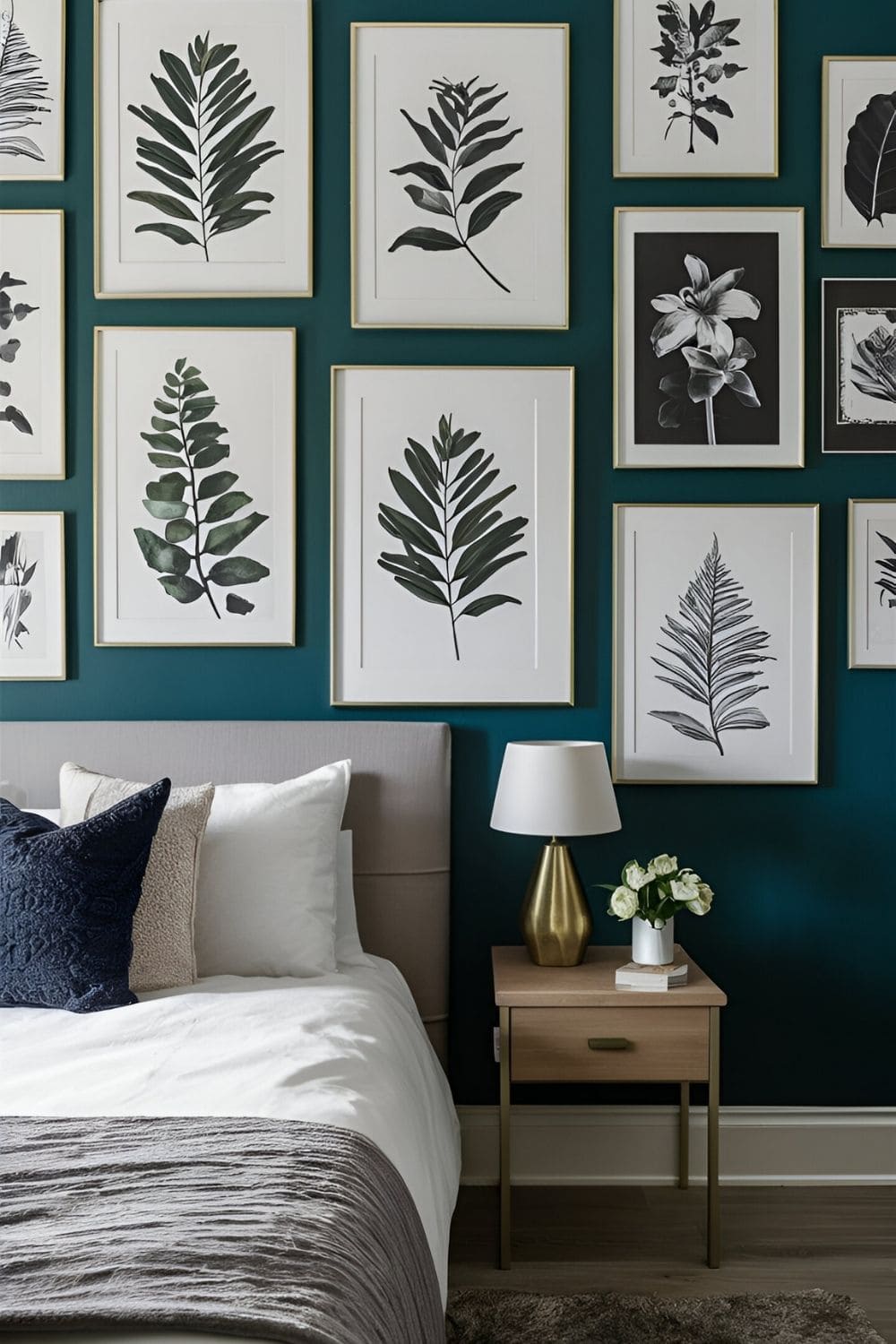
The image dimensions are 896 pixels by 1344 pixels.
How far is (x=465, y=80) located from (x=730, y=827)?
200 cm

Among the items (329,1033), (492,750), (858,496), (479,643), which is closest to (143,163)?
(479,643)

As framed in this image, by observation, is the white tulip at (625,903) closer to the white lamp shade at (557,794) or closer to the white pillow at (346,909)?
the white lamp shade at (557,794)

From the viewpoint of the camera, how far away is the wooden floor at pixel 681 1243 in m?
→ 2.22

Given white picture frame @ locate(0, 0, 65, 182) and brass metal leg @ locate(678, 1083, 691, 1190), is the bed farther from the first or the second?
white picture frame @ locate(0, 0, 65, 182)

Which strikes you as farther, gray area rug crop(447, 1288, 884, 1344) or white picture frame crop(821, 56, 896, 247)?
white picture frame crop(821, 56, 896, 247)

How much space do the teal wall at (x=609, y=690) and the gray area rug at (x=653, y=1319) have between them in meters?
0.62

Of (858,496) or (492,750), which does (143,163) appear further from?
(858,496)

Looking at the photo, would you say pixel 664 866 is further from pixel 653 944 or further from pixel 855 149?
pixel 855 149

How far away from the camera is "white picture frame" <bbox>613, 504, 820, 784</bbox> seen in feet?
8.89

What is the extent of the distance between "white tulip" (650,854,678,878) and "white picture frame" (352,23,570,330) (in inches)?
53.1

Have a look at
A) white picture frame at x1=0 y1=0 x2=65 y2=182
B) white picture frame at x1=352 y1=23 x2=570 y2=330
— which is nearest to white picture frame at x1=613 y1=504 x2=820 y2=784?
white picture frame at x1=352 y1=23 x2=570 y2=330

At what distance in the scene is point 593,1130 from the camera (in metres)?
2.69

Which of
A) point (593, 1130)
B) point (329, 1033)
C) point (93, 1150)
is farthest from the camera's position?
point (593, 1130)

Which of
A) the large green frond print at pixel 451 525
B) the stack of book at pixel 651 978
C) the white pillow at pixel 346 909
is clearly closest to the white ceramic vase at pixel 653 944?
the stack of book at pixel 651 978
